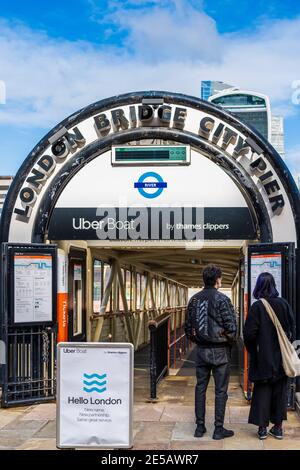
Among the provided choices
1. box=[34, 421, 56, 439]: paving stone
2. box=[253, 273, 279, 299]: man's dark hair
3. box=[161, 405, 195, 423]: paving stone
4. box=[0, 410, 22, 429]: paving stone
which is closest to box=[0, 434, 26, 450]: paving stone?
box=[34, 421, 56, 439]: paving stone

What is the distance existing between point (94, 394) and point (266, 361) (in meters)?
1.69

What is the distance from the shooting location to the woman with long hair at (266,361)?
19.8 ft

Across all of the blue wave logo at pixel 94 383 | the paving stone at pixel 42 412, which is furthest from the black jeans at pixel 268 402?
the paving stone at pixel 42 412

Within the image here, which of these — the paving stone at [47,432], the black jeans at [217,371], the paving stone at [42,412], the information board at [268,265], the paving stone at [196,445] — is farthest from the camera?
the information board at [268,265]

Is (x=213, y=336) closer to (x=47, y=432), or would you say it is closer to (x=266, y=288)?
(x=266, y=288)

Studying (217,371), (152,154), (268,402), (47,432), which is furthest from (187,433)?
(152,154)

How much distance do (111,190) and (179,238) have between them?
44.5 inches

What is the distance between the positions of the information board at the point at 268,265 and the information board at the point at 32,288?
2.57 metres

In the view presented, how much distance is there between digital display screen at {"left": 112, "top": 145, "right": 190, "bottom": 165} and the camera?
8.44 meters

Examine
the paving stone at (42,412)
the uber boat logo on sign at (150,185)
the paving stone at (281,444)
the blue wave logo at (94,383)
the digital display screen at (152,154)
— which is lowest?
the paving stone at (42,412)

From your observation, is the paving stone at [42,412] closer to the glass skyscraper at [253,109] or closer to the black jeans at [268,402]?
the black jeans at [268,402]

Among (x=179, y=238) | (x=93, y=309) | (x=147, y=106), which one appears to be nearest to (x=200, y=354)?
(x=179, y=238)

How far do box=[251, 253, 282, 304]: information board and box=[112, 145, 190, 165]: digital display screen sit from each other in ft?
5.36

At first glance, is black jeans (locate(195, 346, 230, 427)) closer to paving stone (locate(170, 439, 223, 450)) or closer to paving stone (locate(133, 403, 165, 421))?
paving stone (locate(170, 439, 223, 450))
